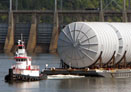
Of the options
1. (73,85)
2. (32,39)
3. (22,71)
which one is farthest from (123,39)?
(32,39)

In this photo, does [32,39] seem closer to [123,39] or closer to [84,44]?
[123,39]

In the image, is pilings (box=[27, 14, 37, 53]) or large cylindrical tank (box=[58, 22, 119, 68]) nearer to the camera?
large cylindrical tank (box=[58, 22, 119, 68])

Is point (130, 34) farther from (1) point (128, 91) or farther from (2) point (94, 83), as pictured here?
(1) point (128, 91)

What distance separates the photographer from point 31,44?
175125mm

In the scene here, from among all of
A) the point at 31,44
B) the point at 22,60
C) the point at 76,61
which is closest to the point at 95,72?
the point at 76,61

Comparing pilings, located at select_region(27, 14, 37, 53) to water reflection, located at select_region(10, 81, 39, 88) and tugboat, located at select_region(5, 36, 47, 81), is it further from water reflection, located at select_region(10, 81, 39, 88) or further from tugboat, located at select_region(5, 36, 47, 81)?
water reflection, located at select_region(10, 81, 39, 88)

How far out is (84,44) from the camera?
8850 centimetres

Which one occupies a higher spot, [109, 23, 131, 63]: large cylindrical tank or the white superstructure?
[109, 23, 131, 63]: large cylindrical tank

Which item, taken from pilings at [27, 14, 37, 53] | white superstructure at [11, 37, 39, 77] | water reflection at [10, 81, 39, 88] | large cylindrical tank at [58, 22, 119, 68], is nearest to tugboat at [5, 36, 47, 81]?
Answer: white superstructure at [11, 37, 39, 77]

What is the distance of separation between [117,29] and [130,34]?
2.44m

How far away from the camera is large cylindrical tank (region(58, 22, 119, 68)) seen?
8838 centimetres

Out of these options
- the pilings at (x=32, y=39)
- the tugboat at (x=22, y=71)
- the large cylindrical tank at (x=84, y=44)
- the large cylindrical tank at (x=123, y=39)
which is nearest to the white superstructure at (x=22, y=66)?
the tugboat at (x=22, y=71)

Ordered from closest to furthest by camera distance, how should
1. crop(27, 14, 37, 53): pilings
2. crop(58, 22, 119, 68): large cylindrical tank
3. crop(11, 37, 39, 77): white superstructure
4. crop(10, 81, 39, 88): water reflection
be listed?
1. crop(10, 81, 39, 88): water reflection
2. crop(11, 37, 39, 77): white superstructure
3. crop(58, 22, 119, 68): large cylindrical tank
4. crop(27, 14, 37, 53): pilings

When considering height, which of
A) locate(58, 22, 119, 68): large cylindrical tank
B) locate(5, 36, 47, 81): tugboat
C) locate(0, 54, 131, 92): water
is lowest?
locate(0, 54, 131, 92): water
